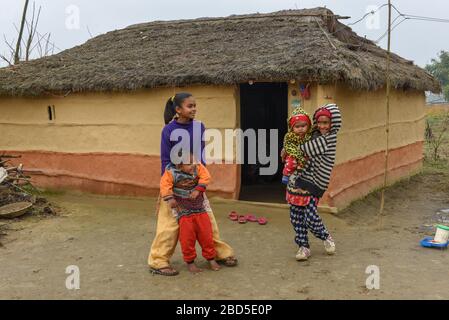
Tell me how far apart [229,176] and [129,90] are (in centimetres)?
216

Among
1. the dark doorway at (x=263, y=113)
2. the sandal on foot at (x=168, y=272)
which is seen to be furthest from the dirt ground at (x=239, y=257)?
the dark doorway at (x=263, y=113)

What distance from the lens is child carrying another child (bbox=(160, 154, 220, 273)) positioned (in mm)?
4207

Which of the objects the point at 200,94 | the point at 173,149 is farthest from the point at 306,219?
the point at 200,94

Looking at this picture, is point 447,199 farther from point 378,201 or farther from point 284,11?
point 284,11

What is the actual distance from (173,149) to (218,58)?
354 centimetres

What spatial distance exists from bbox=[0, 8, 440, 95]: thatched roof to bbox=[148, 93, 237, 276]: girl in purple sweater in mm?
2580

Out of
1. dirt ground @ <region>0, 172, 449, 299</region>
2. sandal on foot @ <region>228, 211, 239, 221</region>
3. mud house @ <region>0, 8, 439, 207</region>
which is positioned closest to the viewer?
dirt ground @ <region>0, 172, 449, 299</region>

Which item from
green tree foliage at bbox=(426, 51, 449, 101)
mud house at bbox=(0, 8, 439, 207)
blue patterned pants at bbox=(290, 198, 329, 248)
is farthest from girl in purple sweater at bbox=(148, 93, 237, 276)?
green tree foliage at bbox=(426, 51, 449, 101)

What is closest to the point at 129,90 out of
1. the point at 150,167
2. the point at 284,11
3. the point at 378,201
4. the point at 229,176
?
the point at 150,167

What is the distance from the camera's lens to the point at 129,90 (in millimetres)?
7719

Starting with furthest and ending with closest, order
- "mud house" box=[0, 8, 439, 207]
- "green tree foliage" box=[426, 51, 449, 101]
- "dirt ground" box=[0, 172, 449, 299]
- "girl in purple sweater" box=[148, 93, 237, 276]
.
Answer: "green tree foliage" box=[426, 51, 449, 101] < "mud house" box=[0, 8, 439, 207] < "girl in purple sweater" box=[148, 93, 237, 276] < "dirt ground" box=[0, 172, 449, 299]

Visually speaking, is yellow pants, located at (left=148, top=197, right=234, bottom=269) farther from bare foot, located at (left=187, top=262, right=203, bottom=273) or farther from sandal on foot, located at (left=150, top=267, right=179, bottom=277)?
bare foot, located at (left=187, top=262, right=203, bottom=273)

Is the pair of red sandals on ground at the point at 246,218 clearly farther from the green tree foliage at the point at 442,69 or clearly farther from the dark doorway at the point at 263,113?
the green tree foliage at the point at 442,69

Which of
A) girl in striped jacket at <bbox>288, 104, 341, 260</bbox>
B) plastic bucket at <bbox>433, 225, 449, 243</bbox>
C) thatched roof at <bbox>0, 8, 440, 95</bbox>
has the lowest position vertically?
plastic bucket at <bbox>433, 225, 449, 243</bbox>
